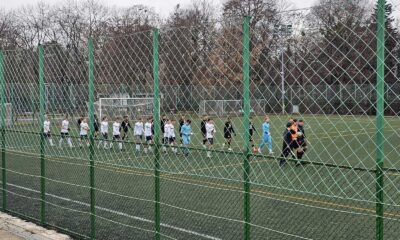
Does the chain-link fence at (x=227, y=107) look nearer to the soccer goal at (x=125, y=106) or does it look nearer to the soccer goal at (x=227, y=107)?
the soccer goal at (x=227, y=107)

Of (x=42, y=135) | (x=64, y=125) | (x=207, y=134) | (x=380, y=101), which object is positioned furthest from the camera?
(x=64, y=125)

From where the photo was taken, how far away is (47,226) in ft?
27.5

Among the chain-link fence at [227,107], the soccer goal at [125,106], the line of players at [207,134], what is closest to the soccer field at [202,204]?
the chain-link fence at [227,107]

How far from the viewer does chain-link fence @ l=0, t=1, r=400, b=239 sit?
4.20 meters

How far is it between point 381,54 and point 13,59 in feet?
25.3

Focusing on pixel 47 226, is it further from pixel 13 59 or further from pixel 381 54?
pixel 381 54

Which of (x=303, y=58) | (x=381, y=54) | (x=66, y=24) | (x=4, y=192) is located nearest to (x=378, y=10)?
(x=381, y=54)

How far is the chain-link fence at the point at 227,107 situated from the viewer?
4.20 m

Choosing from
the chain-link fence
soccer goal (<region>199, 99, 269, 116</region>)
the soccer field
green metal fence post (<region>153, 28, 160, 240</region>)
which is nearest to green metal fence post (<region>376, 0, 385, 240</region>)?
the chain-link fence

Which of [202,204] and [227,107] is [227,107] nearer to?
[227,107]

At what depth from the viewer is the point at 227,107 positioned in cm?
618

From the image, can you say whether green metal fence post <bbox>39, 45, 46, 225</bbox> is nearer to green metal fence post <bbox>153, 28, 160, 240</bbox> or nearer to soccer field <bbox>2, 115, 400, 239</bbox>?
soccer field <bbox>2, 115, 400, 239</bbox>

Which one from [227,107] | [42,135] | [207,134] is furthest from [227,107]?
[42,135]

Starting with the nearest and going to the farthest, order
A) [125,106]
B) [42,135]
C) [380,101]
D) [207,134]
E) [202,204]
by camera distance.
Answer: [380,101] → [207,134] → [42,135] → [125,106] → [202,204]
